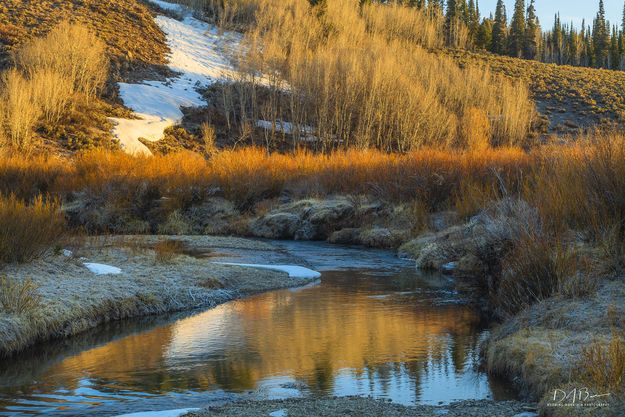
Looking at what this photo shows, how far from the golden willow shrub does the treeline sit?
36740mm

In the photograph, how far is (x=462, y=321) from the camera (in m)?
10.9

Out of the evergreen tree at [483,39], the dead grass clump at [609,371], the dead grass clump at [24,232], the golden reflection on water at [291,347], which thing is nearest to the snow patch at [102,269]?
the dead grass clump at [24,232]

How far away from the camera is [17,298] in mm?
9523

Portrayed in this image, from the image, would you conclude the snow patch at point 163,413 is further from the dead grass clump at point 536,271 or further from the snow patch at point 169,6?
the snow patch at point 169,6

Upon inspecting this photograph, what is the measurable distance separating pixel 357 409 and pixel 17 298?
5412mm

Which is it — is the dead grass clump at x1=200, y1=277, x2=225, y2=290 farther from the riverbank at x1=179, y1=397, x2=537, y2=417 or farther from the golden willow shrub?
the golden willow shrub

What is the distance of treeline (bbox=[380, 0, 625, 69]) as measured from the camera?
3807 inches

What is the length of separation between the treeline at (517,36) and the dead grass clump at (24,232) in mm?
85682

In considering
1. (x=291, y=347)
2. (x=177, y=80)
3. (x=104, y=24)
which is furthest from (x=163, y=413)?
(x=104, y=24)

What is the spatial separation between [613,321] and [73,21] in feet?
191

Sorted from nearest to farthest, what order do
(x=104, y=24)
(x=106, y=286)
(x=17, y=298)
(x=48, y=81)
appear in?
1. (x=17, y=298)
2. (x=106, y=286)
3. (x=48, y=81)
4. (x=104, y=24)

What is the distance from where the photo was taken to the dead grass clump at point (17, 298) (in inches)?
373

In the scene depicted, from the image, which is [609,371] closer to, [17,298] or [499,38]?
[17,298]
